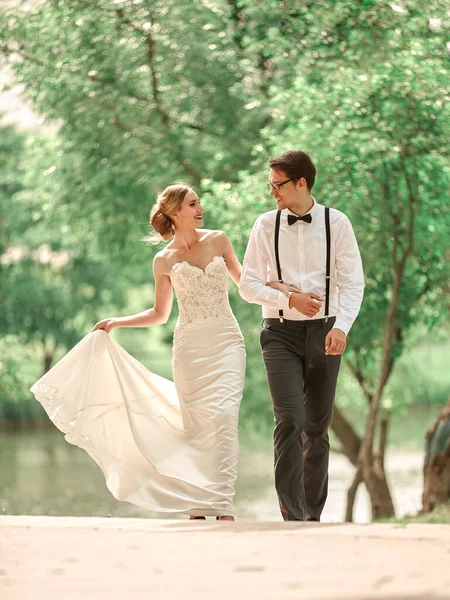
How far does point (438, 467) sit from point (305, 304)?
6.68 meters

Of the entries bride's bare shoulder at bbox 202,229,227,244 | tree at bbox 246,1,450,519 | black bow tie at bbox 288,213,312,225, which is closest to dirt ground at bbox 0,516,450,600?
black bow tie at bbox 288,213,312,225

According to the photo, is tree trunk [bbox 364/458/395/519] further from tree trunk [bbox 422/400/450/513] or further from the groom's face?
the groom's face

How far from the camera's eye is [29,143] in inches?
642

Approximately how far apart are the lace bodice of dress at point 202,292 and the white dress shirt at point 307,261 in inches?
25.5

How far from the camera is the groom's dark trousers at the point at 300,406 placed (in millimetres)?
5895

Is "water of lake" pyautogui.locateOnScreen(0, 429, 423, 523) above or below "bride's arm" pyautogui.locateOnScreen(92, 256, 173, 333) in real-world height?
below

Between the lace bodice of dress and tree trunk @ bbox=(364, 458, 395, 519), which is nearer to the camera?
the lace bodice of dress

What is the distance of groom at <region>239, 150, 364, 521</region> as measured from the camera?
5902mm

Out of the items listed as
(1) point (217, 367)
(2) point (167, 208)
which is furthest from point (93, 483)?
(2) point (167, 208)

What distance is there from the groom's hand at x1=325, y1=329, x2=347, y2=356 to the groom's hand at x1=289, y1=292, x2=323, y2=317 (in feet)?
0.52

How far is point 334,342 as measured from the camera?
18.8ft

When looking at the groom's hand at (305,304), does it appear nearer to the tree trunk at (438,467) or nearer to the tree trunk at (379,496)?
the tree trunk at (438,467)

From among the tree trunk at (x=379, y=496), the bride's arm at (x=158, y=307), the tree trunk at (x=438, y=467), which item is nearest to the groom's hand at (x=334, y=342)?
the bride's arm at (x=158, y=307)

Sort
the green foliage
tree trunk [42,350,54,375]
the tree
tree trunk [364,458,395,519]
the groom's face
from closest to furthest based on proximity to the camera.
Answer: the groom's face → the tree → the green foliage → tree trunk [364,458,395,519] → tree trunk [42,350,54,375]
